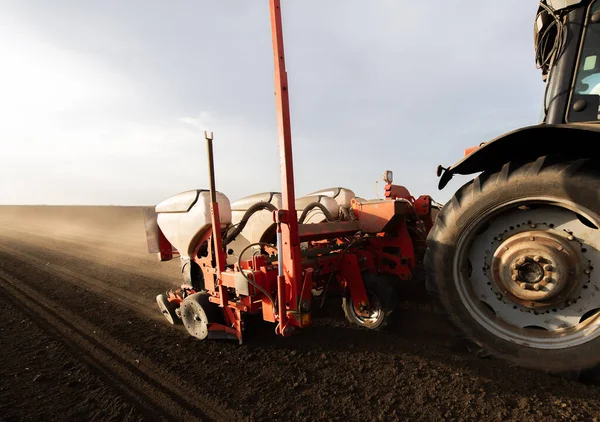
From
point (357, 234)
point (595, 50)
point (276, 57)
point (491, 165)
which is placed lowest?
point (357, 234)

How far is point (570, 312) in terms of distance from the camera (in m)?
2.22

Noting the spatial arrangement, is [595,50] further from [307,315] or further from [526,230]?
[307,315]

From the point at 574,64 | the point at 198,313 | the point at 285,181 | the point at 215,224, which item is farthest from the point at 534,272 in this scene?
the point at 198,313

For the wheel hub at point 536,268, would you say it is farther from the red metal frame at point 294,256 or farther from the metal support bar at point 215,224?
the metal support bar at point 215,224

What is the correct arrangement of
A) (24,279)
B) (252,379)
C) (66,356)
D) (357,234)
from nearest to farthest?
(252,379) → (66,356) → (357,234) → (24,279)

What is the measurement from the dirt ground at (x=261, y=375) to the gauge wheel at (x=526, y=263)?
25cm

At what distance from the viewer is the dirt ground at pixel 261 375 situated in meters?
2.14

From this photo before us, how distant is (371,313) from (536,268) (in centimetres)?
169

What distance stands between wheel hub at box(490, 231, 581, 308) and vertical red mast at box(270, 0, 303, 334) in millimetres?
1426

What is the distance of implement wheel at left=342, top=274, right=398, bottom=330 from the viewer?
3416 millimetres

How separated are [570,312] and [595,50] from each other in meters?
1.69

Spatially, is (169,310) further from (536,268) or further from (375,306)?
(536,268)

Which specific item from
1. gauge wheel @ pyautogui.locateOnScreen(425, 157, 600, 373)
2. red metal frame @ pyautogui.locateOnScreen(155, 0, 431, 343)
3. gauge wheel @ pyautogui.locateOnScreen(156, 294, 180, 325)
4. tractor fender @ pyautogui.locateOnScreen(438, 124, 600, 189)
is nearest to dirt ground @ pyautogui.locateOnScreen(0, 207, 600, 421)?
gauge wheel @ pyautogui.locateOnScreen(156, 294, 180, 325)

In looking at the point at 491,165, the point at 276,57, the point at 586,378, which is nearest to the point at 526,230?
the point at 491,165
